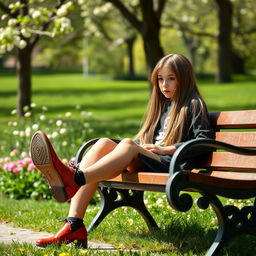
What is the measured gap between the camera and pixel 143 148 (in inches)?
167

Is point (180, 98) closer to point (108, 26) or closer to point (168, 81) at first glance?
point (168, 81)

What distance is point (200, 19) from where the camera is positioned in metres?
32.5

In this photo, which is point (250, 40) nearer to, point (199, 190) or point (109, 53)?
point (109, 53)

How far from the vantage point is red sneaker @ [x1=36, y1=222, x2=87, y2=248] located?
4082mm

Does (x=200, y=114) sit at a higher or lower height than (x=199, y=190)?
higher

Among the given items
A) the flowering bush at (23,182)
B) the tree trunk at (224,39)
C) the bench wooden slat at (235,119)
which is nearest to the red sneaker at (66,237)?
the bench wooden slat at (235,119)

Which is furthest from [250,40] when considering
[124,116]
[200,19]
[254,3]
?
[124,116]

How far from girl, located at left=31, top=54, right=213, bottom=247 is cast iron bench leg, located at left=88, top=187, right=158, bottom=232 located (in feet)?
1.48

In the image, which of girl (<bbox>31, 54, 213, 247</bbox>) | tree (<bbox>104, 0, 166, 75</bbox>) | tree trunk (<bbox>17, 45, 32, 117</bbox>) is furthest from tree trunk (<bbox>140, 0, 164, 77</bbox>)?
girl (<bbox>31, 54, 213, 247</bbox>)

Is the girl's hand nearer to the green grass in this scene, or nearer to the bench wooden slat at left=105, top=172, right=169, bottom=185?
the bench wooden slat at left=105, top=172, right=169, bottom=185

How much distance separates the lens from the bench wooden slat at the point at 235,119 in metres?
4.47

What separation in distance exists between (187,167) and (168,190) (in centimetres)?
80

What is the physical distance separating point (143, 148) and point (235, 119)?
0.79 m

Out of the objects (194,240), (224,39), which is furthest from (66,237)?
(224,39)
